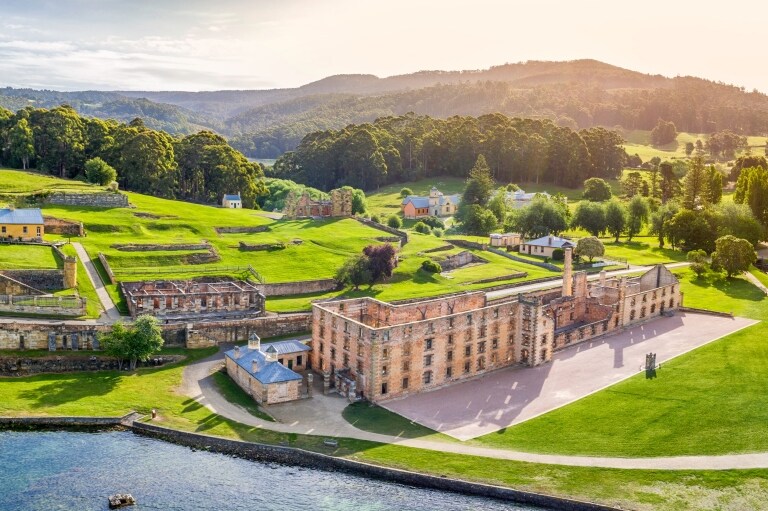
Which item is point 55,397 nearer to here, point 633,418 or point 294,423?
point 294,423

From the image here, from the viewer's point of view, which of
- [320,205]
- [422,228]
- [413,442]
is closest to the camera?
[413,442]

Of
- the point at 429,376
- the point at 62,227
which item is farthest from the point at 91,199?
the point at 429,376

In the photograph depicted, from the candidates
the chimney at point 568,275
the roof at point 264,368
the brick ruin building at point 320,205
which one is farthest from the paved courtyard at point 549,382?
the brick ruin building at point 320,205

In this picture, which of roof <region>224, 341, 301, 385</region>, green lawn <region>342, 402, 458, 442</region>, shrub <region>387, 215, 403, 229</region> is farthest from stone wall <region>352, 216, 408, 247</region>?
green lawn <region>342, 402, 458, 442</region>

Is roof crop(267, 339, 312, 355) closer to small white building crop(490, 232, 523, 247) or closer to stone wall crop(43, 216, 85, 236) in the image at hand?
stone wall crop(43, 216, 85, 236)

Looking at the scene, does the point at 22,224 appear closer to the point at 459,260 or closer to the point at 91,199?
the point at 91,199

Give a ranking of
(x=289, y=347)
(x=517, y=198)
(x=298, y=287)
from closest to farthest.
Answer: (x=289, y=347), (x=298, y=287), (x=517, y=198)

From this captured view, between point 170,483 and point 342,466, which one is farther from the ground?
point 342,466
